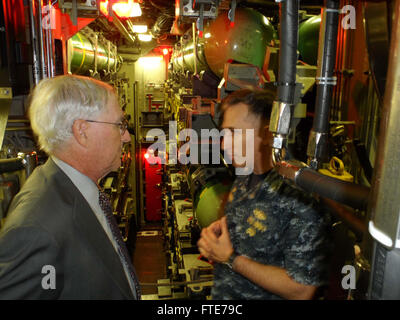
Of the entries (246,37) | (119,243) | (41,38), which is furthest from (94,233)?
(41,38)

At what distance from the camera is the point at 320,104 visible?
1187 millimetres

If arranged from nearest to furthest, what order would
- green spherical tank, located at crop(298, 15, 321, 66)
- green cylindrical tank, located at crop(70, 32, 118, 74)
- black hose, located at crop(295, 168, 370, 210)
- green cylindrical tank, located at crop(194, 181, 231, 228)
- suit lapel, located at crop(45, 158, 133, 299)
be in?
black hose, located at crop(295, 168, 370, 210)
suit lapel, located at crop(45, 158, 133, 299)
green spherical tank, located at crop(298, 15, 321, 66)
green cylindrical tank, located at crop(194, 181, 231, 228)
green cylindrical tank, located at crop(70, 32, 118, 74)

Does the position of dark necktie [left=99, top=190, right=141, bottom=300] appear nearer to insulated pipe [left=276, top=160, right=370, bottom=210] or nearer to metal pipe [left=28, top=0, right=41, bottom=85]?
insulated pipe [left=276, top=160, right=370, bottom=210]

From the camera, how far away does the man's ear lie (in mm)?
1421

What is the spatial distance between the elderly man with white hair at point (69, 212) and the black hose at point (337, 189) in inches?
33.3

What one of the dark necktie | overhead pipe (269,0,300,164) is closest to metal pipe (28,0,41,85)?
the dark necktie

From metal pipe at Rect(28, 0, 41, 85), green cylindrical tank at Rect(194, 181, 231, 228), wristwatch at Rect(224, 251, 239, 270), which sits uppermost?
metal pipe at Rect(28, 0, 41, 85)

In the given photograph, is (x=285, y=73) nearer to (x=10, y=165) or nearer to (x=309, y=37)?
(x=10, y=165)

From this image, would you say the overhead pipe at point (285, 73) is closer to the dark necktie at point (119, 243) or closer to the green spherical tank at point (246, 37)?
the dark necktie at point (119, 243)

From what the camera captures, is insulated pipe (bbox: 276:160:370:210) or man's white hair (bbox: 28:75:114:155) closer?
insulated pipe (bbox: 276:160:370:210)

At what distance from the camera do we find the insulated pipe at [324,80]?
3.63 feet
